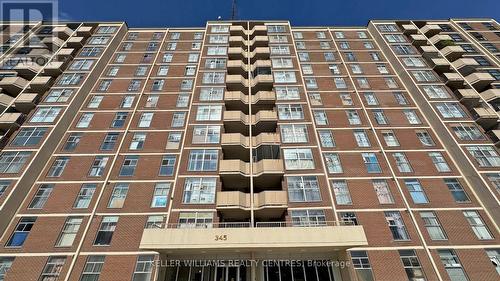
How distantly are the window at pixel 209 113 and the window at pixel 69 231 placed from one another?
51.8 ft

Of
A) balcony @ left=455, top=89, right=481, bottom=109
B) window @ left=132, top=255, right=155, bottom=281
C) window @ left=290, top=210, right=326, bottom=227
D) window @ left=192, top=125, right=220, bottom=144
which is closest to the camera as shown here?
window @ left=132, top=255, right=155, bottom=281

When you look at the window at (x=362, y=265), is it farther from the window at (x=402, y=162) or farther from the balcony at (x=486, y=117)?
the balcony at (x=486, y=117)

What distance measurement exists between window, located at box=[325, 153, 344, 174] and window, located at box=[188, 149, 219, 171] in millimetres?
11741

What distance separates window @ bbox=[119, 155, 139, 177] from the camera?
91.9 ft

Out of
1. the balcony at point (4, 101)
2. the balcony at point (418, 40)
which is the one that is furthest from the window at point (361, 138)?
the balcony at point (4, 101)

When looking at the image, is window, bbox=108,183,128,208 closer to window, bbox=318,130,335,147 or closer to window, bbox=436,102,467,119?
window, bbox=318,130,335,147

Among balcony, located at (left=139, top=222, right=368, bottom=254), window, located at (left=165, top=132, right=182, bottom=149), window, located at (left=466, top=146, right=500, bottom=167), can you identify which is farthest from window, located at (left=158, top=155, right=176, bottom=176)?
window, located at (left=466, top=146, right=500, bottom=167)

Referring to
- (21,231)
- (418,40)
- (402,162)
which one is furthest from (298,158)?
(418,40)

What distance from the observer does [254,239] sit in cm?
2069

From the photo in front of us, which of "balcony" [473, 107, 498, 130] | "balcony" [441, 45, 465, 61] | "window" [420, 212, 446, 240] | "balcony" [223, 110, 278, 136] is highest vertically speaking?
"balcony" [441, 45, 465, 61]

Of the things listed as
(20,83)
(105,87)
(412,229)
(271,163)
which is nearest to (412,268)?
(412,229)

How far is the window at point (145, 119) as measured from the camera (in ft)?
106

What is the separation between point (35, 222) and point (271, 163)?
22.2 meters

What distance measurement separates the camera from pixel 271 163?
28.0m
